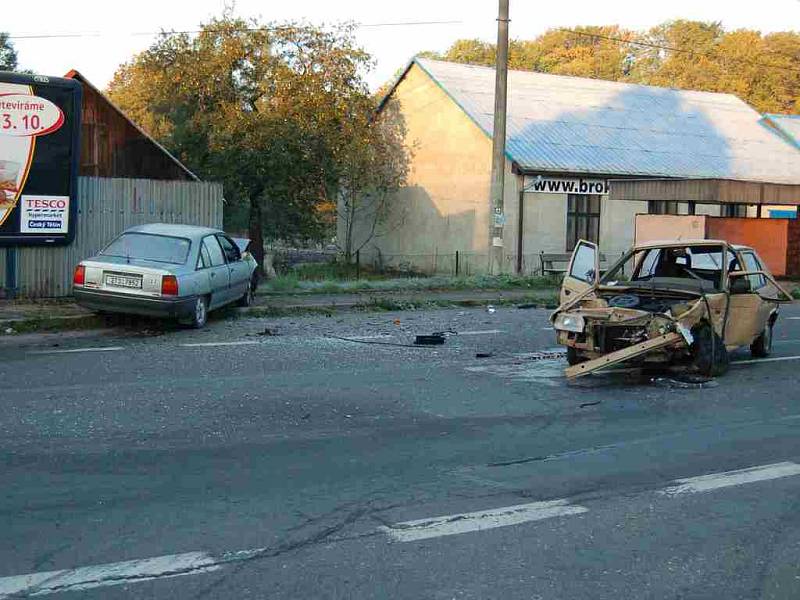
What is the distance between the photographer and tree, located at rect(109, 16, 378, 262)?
30688mm

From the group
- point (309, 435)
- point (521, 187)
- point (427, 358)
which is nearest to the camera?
point (309, 435)

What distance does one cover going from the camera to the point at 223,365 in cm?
1138

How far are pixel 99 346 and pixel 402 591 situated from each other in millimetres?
8961

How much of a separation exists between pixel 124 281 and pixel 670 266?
287 inches

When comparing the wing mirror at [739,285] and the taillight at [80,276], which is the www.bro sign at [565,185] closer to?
the taillight at [80,276]

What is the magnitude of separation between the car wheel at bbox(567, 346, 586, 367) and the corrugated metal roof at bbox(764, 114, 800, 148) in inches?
1303

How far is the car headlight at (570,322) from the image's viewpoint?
35.9 feet

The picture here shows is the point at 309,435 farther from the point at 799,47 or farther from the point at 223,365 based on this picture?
the point at 799,47

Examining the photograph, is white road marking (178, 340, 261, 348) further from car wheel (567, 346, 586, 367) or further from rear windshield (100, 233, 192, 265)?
car wheel (567, 346, 586, 367)

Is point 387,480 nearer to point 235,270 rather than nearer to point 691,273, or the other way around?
point 691,273

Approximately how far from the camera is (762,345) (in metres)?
13.0

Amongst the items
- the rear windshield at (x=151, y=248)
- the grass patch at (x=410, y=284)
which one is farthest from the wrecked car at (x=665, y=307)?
the grass patch at (x=410, y=284)

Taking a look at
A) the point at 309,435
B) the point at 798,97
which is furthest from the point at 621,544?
the point at 798,97

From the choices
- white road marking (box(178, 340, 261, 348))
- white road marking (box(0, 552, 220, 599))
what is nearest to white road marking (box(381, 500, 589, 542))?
white road marking (box(0, 552, 220, 599))
